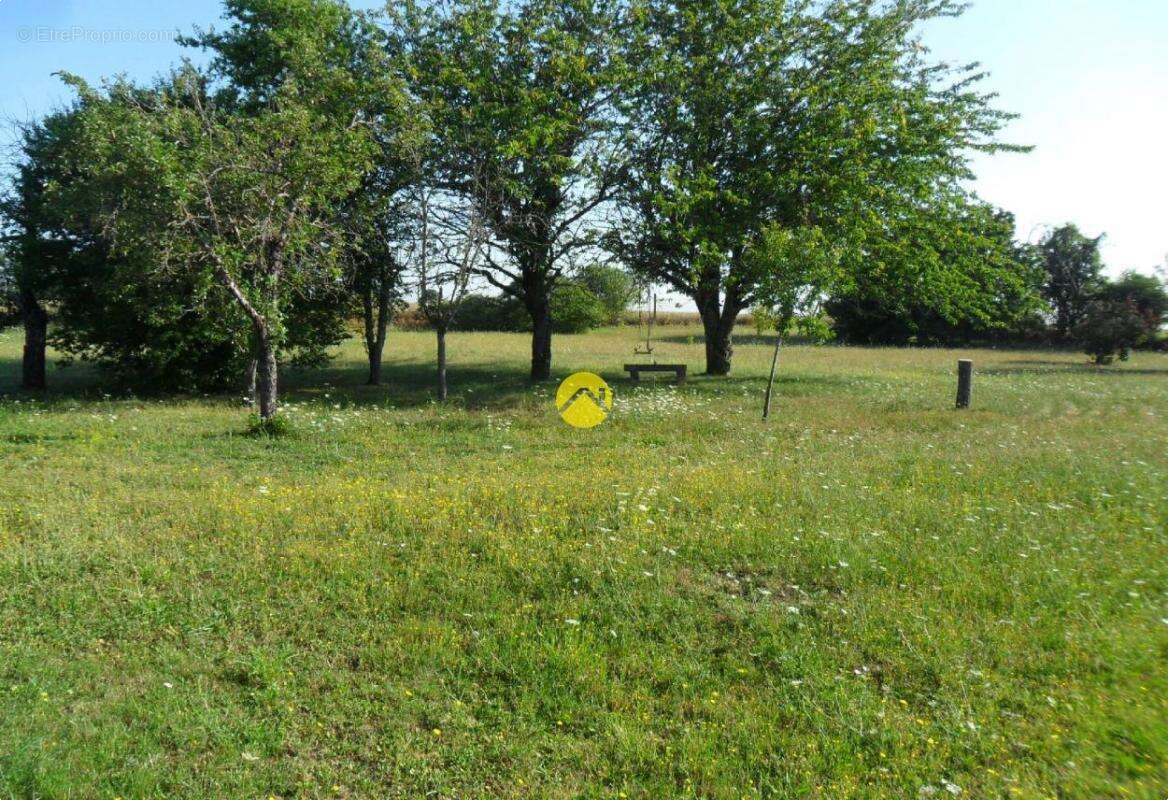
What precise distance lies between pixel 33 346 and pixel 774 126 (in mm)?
20140

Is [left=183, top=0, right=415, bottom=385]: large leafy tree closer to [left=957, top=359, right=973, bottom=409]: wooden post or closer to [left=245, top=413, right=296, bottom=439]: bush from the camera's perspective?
[left=245, top=413, right=296, bottom=439]: bush

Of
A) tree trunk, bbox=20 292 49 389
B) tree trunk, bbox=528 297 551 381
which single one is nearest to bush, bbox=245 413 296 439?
tree trunk, bbox=528 297 551 381

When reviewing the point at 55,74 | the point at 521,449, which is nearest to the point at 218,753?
the point at 521,449

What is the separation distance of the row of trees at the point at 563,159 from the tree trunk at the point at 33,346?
51 mm

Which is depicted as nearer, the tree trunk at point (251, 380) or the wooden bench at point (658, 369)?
the tree trunk at point (251, 380)

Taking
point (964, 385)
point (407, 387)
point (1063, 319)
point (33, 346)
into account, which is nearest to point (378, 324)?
point (407, 387)

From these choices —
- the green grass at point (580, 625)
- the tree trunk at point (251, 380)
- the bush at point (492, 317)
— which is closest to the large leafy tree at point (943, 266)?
the green grass at point (580, 625)

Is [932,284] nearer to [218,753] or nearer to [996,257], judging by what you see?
[996,257]

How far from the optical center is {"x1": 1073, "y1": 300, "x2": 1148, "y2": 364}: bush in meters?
33.4

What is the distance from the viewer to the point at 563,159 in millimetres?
16781

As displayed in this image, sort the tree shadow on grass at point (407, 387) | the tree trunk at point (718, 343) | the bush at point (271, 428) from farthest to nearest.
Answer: the tree trunk at point (718, 343), the tree shadow on grass at point (407, 387), the bush at point (271, 428)

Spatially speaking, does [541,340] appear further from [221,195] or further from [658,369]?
[221,195]

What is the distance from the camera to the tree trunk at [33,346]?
19.1 m

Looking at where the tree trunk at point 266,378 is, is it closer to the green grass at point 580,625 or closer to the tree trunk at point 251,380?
the green grass at point 580,625
